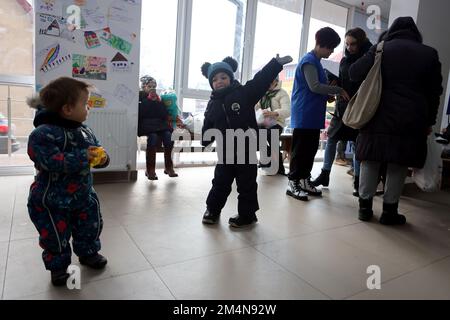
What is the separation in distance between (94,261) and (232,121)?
106 cm

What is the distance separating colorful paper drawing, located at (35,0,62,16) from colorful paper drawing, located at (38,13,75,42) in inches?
1.4

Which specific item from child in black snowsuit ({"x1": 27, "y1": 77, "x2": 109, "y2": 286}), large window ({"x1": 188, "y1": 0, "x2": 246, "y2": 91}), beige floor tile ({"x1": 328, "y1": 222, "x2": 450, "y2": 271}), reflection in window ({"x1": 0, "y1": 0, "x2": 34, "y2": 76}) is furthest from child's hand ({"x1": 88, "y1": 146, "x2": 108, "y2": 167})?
large window ({"x1": 188, "y1": 0, "x2": 246, "y2": 91})

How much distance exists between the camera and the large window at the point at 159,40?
3.94 m

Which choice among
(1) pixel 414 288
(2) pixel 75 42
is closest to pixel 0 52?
(2) pixel 75 42

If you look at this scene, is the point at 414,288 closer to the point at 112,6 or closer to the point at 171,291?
the point at 171,291

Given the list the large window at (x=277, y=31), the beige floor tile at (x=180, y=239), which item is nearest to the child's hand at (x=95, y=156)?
the beige floor tile at (x=180, y=239)

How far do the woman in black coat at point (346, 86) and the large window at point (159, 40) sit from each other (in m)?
2.25

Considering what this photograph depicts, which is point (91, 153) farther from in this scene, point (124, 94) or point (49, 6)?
point (49, 6)

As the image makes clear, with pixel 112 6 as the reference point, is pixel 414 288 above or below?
below

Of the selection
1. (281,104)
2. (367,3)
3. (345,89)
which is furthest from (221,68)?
(367,3)

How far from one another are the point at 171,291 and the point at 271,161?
105 inches

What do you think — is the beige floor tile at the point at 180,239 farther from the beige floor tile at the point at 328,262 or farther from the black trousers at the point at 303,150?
the black trousers at the point at 303,150

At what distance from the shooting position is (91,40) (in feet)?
9.16
